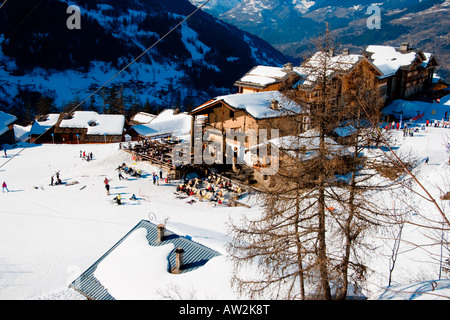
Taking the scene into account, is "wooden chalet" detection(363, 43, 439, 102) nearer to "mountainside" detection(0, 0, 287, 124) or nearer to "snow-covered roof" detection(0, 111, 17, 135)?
"snow-covered roof" detection(0, 111, 17, 135)

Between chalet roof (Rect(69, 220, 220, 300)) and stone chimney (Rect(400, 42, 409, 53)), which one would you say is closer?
chalet roof (Rect(69, 220, 220, 300))

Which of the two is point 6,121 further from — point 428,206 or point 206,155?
point 428,206

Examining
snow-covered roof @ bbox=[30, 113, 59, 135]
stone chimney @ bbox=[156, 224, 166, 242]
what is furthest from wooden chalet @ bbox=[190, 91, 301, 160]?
snow-covered roof @ bbox=[30, 113, 59, 135]

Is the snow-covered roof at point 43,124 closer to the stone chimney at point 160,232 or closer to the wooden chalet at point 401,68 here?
the stone chimney at point 160,232

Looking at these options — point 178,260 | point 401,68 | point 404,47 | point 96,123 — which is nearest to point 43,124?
point 96,123

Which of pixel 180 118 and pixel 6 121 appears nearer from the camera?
pixel 6 121

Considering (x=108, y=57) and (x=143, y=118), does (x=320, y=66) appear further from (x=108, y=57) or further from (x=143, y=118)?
(x=108, y=57)
